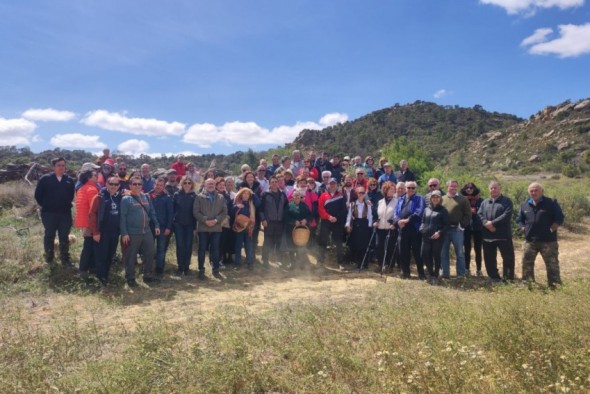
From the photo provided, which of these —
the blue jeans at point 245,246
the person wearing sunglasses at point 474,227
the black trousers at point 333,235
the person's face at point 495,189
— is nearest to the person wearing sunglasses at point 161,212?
the blue jeans at point 245,246

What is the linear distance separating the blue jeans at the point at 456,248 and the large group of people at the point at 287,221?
0.06 ft

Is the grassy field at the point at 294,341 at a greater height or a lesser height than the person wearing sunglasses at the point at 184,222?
lesser

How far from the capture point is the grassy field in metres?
3.44

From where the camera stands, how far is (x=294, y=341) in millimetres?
4340

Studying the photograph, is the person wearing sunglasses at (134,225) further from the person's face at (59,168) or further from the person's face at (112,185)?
the person's face at (59,168)

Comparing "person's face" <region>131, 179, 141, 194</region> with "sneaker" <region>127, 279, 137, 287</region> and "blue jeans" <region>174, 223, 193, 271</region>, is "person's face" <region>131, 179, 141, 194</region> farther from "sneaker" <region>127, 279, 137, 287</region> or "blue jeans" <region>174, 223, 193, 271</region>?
"sneaker" <region>127, 279, 137, 287</region>

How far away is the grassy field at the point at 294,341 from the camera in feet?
11.3

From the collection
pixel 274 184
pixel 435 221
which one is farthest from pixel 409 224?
pixel 274 184

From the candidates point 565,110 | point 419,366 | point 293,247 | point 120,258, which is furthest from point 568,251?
point 565,110

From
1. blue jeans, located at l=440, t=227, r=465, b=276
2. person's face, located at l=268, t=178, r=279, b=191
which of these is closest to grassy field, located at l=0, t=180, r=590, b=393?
blue jeans, located at l=440, t=227, r=465, b=276

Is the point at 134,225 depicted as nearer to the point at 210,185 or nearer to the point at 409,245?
the point at 210,185

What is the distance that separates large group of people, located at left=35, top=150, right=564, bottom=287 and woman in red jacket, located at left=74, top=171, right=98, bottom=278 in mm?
17

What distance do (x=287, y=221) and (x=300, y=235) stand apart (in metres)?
0.44

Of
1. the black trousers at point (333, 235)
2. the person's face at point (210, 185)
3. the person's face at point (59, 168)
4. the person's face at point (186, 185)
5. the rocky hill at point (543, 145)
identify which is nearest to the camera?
the person's face at point (59, 168)
